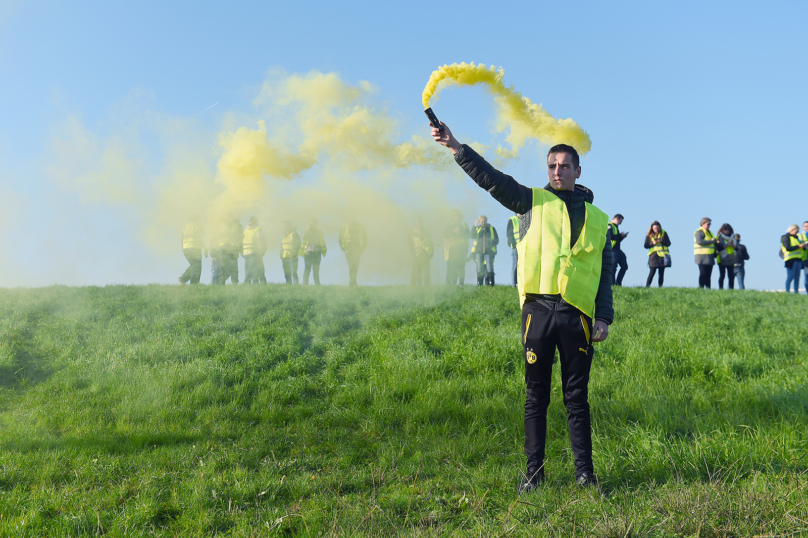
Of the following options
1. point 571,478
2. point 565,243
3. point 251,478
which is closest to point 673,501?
point 571,478

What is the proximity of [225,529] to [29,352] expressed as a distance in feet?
22.0

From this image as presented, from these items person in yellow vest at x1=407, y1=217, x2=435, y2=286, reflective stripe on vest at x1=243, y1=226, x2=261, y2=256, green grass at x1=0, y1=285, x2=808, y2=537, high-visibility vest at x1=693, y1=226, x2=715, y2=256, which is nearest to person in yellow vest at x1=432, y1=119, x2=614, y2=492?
green grass at x1=0, y1=285, x2=808, y2=537

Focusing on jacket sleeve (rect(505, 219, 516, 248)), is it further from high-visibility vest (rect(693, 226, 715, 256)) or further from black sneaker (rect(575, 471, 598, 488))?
black sneaker (rect(575, 471, 598, 488))

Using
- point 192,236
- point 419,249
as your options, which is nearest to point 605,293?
point 419,249

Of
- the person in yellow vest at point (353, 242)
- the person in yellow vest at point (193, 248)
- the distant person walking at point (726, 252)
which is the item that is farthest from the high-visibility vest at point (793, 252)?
the person in yellow vest at point (193, 248)

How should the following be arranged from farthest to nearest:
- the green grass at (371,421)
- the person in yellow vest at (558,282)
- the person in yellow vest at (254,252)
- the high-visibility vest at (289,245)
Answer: the high-visibility vest at (289,245) → the person in yellow vest at (254,252) → the person in yellow vest at (558,282) → the green grass at (371,421)

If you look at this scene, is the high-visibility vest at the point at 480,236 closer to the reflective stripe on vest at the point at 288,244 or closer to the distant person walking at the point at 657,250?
the distant person walking at the point at 657,250

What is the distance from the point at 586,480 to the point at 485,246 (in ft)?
36.5

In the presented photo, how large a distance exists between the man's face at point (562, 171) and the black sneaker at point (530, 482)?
212 centimetres

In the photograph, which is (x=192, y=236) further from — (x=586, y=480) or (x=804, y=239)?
(x=804, y=239)

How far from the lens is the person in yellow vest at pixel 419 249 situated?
41.2ft

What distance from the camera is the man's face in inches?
146

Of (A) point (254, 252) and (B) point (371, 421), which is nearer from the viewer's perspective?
(B) point (371, 421)

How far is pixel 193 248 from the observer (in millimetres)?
13844
